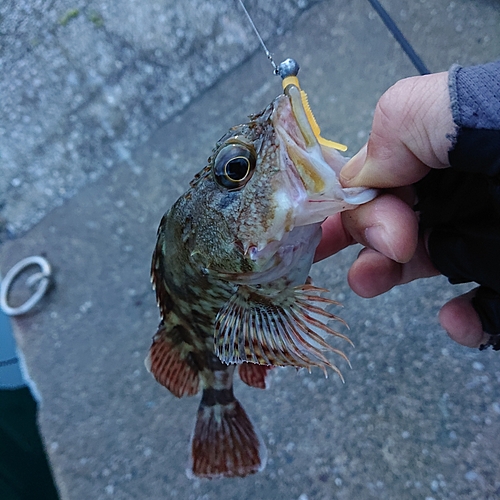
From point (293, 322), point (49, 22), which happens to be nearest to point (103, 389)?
point (293, 322)

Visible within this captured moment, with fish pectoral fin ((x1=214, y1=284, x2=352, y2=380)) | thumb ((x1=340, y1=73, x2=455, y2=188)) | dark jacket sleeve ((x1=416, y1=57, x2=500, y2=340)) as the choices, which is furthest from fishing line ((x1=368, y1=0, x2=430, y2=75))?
fish pectoral fin ((x1=214, y1=284, x2=352, y2=380))

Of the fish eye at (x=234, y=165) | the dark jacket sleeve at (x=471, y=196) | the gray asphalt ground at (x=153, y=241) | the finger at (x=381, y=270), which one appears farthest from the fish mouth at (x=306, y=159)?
the gray asphalt ground at (x=153, y=241)

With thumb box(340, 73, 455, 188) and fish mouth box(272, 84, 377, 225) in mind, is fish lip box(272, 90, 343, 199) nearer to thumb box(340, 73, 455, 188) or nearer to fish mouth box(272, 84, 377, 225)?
fish mouth box(272, 84, 377, 225)

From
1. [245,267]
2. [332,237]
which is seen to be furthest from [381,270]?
[245,267]

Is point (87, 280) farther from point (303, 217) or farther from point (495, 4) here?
point (495, 4)

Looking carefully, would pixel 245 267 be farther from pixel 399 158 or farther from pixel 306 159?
pixel 399 158

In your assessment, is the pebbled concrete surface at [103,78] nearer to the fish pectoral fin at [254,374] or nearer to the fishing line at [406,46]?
the fishing line at [406,46]
